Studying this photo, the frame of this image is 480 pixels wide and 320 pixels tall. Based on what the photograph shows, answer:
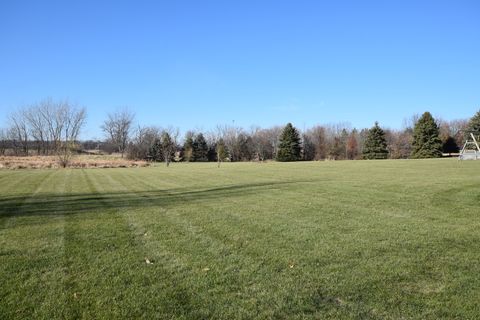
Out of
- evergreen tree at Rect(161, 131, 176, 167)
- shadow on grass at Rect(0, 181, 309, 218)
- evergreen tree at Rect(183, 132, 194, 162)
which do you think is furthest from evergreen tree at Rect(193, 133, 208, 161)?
shadow on grass at Rect(0, 181, 309, 218)

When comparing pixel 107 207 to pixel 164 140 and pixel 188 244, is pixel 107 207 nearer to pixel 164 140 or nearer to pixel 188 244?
pixel 188 244

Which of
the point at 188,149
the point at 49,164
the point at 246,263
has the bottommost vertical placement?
the point at 246,263

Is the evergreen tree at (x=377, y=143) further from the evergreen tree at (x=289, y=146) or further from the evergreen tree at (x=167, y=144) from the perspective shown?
the evergreen tree at (x=167, y=144)

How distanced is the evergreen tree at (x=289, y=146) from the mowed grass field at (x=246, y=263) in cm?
6598

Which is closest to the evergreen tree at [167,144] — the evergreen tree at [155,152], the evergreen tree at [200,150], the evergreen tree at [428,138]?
the evergreen tree at [155,152]

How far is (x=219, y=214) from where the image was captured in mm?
10258

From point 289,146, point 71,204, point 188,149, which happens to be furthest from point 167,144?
point 71,204

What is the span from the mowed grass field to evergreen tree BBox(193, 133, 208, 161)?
→ 80.7 m

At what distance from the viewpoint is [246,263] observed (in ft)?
18.6

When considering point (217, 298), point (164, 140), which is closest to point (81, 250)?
point (217, 298)

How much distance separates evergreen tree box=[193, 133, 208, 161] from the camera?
91.5 m

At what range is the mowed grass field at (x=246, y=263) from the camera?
408cm

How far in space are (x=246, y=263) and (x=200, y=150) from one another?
8661 cm

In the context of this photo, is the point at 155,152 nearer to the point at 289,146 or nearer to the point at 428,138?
the point at 289,146
